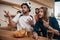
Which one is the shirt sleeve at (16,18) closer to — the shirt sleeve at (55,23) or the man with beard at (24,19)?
the man with beard at (24,19)

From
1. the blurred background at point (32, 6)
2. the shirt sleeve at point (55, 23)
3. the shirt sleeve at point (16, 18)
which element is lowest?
the shirt sleeve at point (55, 23)

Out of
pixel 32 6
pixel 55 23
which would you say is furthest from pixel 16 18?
pixel 55 23

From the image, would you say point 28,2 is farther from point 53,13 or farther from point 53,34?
point 53,34

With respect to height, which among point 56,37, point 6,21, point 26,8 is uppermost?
point 26,8

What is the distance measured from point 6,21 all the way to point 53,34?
1.80 feet

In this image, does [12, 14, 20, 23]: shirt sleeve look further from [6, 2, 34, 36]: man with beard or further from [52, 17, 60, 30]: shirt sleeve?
[52, 17, 60, 30]: shirt sleeve

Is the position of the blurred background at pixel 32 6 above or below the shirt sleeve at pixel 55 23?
above

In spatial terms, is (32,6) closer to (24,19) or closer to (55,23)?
(24,19)

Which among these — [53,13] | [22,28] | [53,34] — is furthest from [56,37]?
[22,28]

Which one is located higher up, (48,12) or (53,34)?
(48,12)

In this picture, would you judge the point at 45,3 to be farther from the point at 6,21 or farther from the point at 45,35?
the point at 6,21

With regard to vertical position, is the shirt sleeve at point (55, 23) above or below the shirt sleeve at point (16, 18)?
below

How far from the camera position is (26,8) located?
1480 mm

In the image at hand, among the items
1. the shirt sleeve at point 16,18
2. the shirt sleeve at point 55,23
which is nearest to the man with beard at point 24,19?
the shirt sleeve at point 16,18
